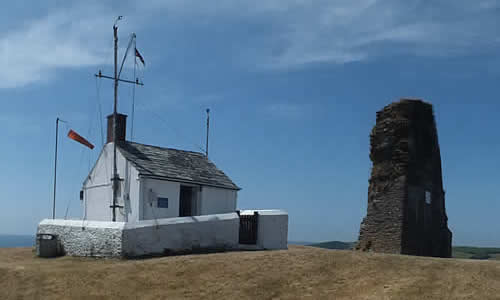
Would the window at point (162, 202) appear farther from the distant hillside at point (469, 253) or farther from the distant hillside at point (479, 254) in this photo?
the distant hillside at point (479, 254)

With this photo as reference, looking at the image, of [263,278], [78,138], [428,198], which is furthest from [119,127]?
[428,198]

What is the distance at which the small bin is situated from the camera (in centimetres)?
2580

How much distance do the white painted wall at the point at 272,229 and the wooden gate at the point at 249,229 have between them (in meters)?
0.20

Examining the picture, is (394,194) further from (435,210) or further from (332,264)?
(332,264)

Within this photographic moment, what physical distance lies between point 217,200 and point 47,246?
9.42 metres

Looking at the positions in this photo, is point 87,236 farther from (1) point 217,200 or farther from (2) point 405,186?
(2) point 405,186

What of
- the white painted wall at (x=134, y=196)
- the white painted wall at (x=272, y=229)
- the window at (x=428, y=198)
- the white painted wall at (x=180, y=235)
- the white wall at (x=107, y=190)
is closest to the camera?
the white painted wall at (x=180, y=235)

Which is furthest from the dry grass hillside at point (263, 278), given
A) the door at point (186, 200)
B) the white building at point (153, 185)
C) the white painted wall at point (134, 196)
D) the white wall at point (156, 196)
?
the door at point (186, 200)

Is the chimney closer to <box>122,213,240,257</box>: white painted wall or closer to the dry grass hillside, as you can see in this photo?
<box>122,213,240,257</box>: white painted wall

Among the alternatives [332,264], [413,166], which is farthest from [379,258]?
[413,166]

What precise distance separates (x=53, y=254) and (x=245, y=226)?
9.14 meters

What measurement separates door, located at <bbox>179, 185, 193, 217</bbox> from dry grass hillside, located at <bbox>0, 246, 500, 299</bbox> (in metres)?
8.14

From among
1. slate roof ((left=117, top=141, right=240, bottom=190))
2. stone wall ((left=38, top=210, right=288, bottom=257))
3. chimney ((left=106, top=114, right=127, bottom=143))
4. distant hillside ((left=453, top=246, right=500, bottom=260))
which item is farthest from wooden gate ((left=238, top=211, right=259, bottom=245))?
distant hillside ((left=453, top=246, right=500, bottom=260))

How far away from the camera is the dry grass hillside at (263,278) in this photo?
1633cm
